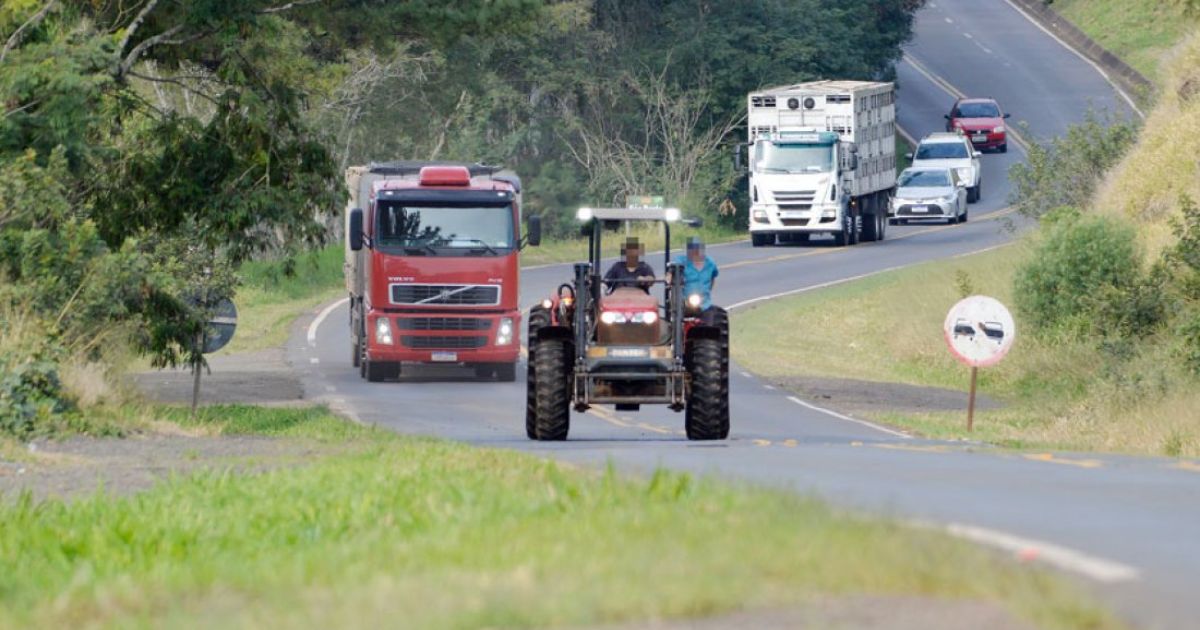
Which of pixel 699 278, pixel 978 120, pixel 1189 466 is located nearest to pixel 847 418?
pixel 699 278

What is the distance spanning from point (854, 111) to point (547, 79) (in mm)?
16062

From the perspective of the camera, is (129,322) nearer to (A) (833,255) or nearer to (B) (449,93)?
(A) (833,255)

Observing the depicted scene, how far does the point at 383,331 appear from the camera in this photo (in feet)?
104

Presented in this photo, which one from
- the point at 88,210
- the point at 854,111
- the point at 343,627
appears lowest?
the point at 343,627

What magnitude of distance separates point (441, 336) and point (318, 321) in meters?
12.8

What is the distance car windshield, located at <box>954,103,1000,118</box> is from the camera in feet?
261

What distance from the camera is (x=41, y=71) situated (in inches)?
904

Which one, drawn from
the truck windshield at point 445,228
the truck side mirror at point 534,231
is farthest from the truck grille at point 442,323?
the truck side mirror at point 534,231

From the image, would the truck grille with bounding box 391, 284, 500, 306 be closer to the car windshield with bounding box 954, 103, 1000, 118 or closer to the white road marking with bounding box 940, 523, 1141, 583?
the white road marking with bounding box 940, 523, 1141, 583

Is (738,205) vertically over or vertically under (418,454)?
over

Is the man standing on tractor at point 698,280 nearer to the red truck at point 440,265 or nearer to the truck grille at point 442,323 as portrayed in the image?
the red truck at point 440,265

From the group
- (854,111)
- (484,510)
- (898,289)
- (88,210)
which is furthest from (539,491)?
(854,111)

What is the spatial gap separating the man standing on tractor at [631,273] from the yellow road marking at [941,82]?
6534 cm

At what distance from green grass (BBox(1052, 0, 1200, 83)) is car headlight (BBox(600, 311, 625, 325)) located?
6984cm
